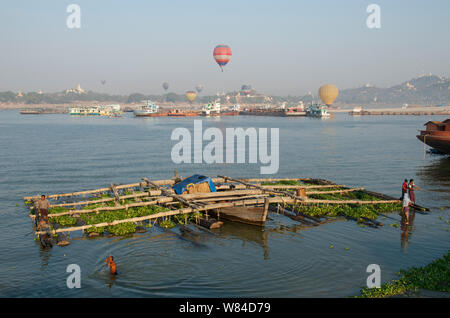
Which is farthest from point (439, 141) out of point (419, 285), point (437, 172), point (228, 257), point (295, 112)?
point (295, 112)

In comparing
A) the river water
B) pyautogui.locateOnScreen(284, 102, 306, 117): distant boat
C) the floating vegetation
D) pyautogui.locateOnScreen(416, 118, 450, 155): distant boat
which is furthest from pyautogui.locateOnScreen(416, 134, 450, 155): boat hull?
pyautogui.locateOnScreen(284, 102, 306, 117): distant boat

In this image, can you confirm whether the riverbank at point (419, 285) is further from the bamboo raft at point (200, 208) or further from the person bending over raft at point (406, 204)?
the person bending over raft at point (406, 204)

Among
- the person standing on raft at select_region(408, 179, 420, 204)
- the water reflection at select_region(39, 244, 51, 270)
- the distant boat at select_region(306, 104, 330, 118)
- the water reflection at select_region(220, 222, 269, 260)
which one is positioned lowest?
the water reflection at select_region(39, 244, 51, 270)

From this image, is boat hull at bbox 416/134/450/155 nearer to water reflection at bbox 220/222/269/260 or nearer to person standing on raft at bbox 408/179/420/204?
person standing on raft at bbox 408/179/420/204

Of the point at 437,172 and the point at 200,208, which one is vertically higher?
the point at 200,208

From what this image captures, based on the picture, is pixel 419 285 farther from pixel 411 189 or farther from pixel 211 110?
pixel 211 110

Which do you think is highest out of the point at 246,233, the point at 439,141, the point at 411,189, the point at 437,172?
the point at 439,141

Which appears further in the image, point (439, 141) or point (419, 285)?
point (439, 141)
